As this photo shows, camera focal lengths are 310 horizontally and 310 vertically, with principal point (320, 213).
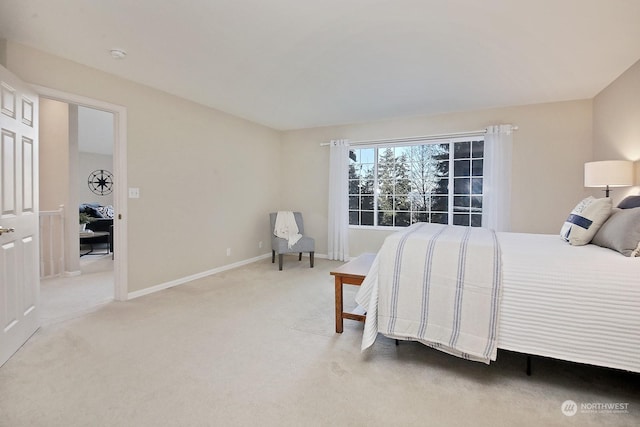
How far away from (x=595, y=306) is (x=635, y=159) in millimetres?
2199

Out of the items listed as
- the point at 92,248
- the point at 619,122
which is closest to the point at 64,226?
the point at 92,248

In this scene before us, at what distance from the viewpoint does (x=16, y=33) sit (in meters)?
2.35

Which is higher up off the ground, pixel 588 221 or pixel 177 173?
pixel 177 173

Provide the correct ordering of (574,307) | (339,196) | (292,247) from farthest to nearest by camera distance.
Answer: (339,196) → (292,247) → (574,307)

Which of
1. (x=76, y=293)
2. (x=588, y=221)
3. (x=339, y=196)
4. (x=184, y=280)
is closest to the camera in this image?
(x=588, y=221)

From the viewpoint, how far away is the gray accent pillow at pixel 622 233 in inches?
71.4

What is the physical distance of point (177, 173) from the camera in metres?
3.87

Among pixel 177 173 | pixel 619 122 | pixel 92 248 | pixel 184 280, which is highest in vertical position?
pixel 619 122

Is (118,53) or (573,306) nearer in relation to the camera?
(573,306)

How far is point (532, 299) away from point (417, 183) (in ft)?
11.0

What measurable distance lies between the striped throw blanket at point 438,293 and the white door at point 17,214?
95.7 inches

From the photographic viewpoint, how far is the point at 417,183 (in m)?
4.98

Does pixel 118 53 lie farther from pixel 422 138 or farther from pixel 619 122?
pixel 619 122

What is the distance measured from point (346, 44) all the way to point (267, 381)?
99.5 inches
